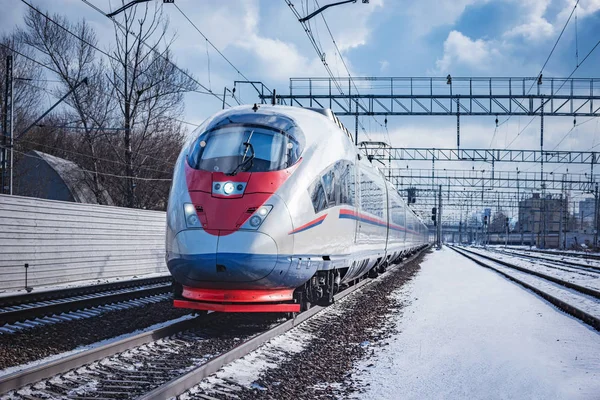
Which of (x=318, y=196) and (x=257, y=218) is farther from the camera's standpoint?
(x=318, y=196)

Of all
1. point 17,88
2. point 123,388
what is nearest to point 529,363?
point 123,388

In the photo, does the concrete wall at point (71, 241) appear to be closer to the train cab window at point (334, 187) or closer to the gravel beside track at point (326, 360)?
the gravel beside track at point (326, 360)

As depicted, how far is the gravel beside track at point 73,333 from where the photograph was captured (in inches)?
259

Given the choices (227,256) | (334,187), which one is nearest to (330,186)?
(334,187)

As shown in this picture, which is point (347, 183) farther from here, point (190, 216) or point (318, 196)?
point (190, 216)

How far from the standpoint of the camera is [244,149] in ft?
27.1

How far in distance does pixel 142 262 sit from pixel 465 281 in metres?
11.3

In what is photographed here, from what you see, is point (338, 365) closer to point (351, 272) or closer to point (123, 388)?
point (123, 388)

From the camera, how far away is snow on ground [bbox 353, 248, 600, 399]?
5582mm

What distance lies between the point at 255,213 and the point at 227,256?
0.67 metres

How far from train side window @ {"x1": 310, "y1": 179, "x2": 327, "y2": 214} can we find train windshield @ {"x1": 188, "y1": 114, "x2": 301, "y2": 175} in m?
0.53

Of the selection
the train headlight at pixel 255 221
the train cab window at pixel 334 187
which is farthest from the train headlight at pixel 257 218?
the train cab window at pixel 334 187

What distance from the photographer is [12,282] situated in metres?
13.6

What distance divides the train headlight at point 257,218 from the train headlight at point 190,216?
0.66 metres
